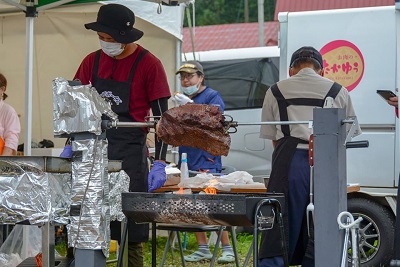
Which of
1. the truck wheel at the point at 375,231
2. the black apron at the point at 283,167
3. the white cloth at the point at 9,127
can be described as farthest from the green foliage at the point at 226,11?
the black apron at the point at 283,167

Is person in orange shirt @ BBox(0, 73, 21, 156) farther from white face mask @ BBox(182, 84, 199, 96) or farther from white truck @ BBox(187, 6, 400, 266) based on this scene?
white truck @ BBox(187, 6, 400, 266)

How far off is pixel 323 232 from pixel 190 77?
14.4 feet

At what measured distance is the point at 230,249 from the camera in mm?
7742

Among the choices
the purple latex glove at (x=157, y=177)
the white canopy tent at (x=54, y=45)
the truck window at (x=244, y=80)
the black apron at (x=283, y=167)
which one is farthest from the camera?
the truck window at (x=244, y=80)

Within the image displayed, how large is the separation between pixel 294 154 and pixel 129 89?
1.10 metres

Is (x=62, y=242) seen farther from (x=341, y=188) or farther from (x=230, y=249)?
(x=341, y=188)

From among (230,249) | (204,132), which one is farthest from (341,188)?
(230,249)

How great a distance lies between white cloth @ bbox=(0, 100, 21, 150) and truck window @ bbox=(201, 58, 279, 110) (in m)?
4.10

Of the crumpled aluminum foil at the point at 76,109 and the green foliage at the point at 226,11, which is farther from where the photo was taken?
the green foliage at the point at 226,11

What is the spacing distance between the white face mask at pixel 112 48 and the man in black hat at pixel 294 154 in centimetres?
100

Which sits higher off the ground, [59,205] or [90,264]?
[59,205]

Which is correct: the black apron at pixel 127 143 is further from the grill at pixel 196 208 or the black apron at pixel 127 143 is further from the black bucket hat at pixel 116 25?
the grill at pixel 196 208

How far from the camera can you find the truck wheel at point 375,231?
292 inches

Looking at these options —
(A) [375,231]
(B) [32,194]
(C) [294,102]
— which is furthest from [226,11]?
(B) [32,194]
